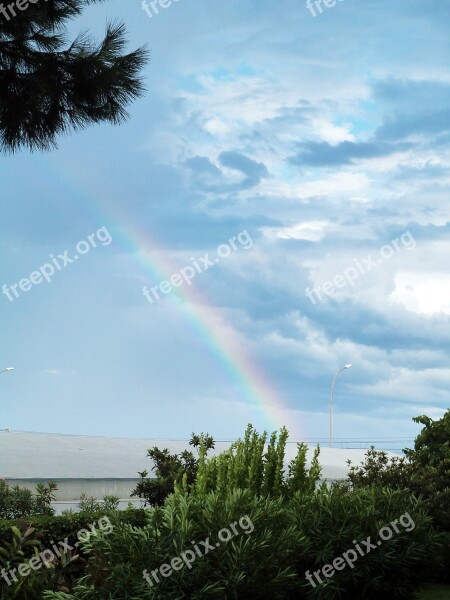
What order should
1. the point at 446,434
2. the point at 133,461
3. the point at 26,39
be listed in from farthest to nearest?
the point at 133,461 < the point at 26,39 < the point at 446,434

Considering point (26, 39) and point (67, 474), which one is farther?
point (67, 474)

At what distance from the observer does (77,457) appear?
2745cm

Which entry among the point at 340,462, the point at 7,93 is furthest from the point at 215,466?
the point at 340,462

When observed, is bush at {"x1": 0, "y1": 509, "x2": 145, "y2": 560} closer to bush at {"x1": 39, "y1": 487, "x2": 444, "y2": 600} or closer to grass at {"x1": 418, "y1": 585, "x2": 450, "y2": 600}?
bush at {"x1": 39, "y1": 487, "x2": 444, "y2": 600}

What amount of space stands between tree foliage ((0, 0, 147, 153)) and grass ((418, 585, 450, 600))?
986cm

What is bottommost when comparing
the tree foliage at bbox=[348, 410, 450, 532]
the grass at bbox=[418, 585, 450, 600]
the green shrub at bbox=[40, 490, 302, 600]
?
the grass at bbox=[418, 585, 450, 600]

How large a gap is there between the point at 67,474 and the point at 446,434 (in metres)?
14.2

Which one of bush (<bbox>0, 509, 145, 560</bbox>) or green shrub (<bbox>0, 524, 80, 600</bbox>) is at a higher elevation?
bush (<bbox>0, 509, 145, 560</bbox>)

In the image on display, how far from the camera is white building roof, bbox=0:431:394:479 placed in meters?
24.8

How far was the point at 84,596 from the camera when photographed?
7.28 m

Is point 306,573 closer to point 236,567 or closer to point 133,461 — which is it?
point 236,567

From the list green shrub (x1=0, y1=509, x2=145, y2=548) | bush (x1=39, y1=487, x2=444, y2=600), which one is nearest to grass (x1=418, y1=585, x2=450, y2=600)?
bush (x1=39, y1=487, x2=444, y2=600)

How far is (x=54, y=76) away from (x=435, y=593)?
10672 mm

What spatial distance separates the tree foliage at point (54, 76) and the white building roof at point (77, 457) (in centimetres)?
1219
